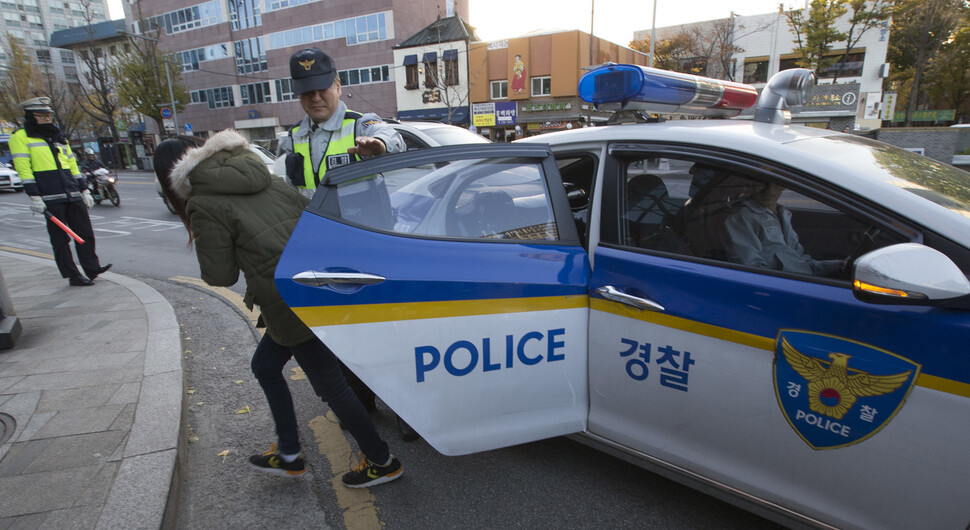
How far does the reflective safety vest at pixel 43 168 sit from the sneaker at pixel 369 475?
17.3 ft

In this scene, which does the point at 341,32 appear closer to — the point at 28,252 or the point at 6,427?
the point at 28,252

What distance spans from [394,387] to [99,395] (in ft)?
7.13

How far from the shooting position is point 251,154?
215cm

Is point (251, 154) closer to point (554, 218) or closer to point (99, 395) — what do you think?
point (554, 218)

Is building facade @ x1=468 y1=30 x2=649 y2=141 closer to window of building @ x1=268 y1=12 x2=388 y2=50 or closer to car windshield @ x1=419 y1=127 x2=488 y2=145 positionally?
window of building @ x1=268 y1=12 x2=388 y2=50

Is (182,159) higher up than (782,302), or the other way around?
(182,159)

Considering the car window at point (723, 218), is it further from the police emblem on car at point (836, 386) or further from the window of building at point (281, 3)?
the window of building at point (281, 3)

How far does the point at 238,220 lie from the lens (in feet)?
6.51

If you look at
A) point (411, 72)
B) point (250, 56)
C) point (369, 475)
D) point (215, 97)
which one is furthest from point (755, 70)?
point (215, 97)

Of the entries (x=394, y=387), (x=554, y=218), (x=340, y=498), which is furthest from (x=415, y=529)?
(x=554, y=218)

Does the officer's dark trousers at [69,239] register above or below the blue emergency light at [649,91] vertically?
below

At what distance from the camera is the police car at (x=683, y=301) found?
4.52 ft

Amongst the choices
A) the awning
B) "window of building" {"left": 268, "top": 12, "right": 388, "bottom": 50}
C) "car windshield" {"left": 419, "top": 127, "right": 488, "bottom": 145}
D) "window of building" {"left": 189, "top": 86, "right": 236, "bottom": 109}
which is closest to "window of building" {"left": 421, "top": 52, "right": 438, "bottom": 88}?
the awning

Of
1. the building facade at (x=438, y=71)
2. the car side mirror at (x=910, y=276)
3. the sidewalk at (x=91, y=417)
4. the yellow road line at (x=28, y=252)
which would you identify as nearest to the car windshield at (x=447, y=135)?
the sidewalk at (x=91, y=417)
